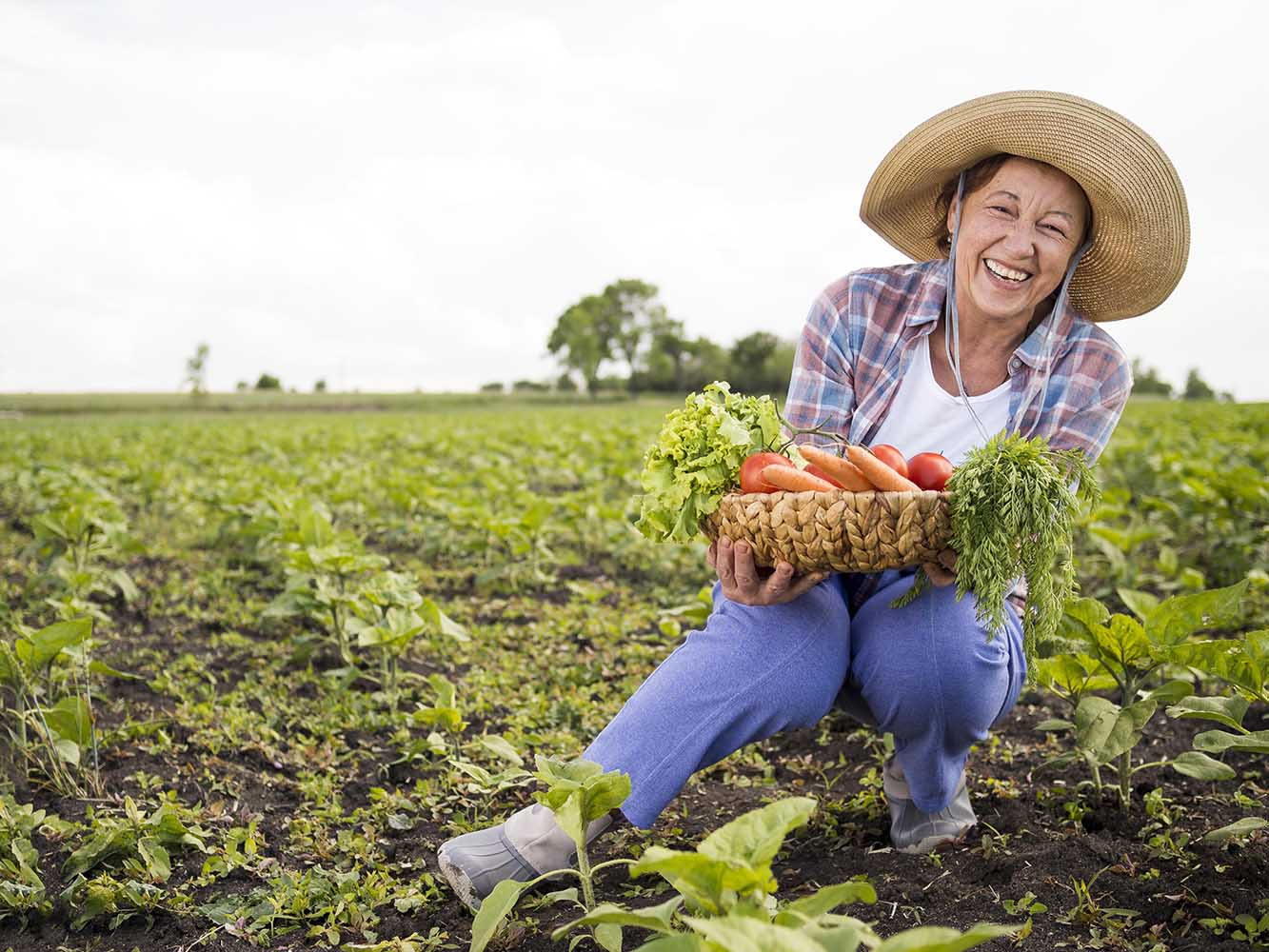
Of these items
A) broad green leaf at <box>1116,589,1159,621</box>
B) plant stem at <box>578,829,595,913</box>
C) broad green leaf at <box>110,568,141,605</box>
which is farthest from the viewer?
broad green leaf at <box>110,568,141,605</box>

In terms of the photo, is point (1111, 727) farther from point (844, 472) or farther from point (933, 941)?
point (933, 941)

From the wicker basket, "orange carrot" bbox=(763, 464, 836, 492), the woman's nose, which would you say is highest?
the woman's nose

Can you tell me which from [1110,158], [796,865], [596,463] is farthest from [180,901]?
[596,463]

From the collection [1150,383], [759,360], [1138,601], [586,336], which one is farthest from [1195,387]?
[1138,601]

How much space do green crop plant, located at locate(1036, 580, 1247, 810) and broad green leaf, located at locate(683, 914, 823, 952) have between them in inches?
51.8

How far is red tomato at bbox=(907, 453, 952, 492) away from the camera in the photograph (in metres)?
2.17

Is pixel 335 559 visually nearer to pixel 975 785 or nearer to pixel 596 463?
pixel 975 785

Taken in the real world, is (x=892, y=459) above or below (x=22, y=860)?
above

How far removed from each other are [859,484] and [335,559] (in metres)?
2.47

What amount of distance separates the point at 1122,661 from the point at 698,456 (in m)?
1.16

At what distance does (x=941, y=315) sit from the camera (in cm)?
280

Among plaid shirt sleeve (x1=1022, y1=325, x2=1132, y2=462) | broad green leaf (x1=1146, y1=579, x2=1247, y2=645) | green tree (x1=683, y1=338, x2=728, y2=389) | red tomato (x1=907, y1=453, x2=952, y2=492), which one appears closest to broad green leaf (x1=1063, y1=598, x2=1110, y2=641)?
broad green leaf (x1=1146, y1=579, x2=1247, y2=645)

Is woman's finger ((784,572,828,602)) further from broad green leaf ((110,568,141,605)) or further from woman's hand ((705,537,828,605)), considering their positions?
broad green leaf ((110,568,141,605))

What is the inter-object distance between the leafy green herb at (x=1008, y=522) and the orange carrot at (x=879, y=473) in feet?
0.30
